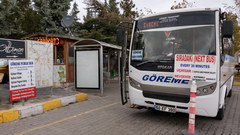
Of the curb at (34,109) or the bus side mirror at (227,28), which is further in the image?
the curb at (34,109)

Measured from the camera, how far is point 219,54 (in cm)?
448

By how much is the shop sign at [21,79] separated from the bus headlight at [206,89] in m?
4.97

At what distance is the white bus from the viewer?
4.48 m

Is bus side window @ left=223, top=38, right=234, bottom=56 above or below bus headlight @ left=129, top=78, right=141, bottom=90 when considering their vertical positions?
above

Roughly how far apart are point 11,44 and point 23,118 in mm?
2511

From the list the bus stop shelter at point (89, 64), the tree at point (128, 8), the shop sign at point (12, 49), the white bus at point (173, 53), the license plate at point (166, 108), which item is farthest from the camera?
the tree at point (128, 8)

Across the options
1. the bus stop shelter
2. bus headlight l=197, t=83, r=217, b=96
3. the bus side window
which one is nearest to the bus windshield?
bus headlight l=197, t=83, r=217, b=96

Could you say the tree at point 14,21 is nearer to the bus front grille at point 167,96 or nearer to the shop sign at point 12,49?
the shop sign at point 12,49

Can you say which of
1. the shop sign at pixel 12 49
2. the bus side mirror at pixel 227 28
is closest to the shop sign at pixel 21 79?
the shop sign at pixel 12 49

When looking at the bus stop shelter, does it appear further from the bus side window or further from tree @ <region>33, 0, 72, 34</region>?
tree @ <region>33, 0, 72, 34</region>

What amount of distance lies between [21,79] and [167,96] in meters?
4.31

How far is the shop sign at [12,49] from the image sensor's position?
6.30m

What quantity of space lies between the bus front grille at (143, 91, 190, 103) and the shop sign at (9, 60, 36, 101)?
12.1 ft

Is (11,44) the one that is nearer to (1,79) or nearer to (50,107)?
(1,79)
